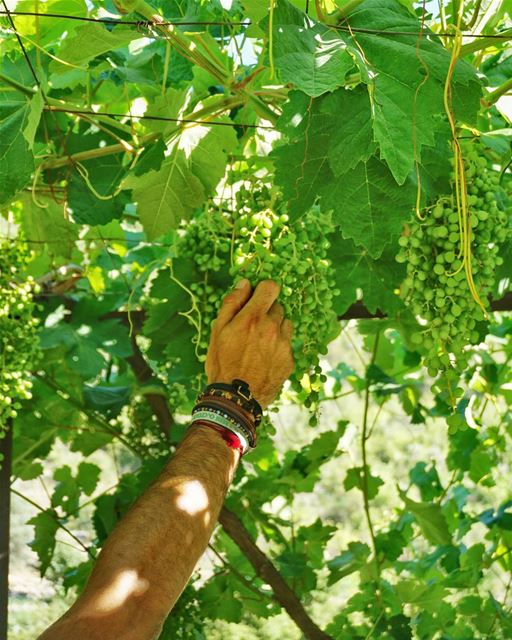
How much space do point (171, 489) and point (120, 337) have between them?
1.26m

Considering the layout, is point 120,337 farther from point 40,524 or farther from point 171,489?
point 171,489

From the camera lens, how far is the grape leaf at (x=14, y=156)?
1650 millimetres

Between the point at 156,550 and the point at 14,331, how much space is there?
30.4 inches

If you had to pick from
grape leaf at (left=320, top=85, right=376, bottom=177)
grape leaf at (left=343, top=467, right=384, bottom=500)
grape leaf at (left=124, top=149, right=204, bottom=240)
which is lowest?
grape leaf at (left=320, top=85, right=376, bottom=177)

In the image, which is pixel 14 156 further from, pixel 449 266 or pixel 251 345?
pixel 449 266

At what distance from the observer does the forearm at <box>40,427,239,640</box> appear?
3.95 ft

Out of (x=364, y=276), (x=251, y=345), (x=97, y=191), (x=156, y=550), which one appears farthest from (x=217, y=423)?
(x=97, y=191)

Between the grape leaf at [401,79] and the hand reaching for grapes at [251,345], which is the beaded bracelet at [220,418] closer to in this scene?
the hand reaching for grapes at [251,345]

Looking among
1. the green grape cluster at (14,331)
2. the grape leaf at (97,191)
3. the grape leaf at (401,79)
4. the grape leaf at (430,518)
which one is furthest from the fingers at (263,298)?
the grape leaf at (430,518)

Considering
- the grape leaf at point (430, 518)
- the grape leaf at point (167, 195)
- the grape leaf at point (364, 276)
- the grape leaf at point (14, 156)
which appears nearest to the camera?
the grape leaf at point (14, 156)

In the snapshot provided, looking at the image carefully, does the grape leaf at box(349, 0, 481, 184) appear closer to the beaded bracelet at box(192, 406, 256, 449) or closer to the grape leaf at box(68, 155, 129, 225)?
the beaded bracelet at box(192, 406, 256, 449)

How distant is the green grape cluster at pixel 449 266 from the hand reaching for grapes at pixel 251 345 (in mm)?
236

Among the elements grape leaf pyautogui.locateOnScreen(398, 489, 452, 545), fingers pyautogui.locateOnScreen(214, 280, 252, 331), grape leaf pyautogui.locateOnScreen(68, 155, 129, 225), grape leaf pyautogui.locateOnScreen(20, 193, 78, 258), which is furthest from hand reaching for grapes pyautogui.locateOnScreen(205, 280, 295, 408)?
grape leaf pyautogui.locateOnScreen(398, 489, 452, 545)

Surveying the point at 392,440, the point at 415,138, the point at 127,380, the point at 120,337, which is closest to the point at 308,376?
the point at 415,138
